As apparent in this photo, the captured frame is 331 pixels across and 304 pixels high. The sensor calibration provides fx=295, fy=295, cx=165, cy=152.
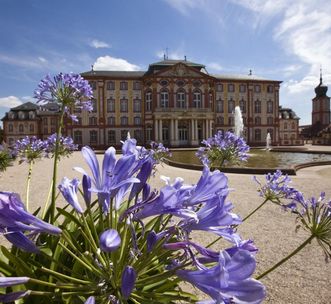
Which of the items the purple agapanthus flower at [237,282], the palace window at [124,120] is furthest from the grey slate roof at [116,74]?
the purple agapanthus flower at [237,282]

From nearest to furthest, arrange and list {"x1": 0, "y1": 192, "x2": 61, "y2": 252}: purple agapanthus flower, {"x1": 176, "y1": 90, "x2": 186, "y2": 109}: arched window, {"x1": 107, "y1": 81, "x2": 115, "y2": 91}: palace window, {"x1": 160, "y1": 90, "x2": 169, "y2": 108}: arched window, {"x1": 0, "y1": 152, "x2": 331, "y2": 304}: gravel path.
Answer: {"x1": 0, "y1": 192, "x2": 61, "y2": 252}: purple agapanthus flower, {"x1": 0, "y1": 152, "x2": 331, "y2": 304}: gravel path, {"x1": 160, "y1": 90, "x2": 169, "y2": 108}: arched window, {"x1": 176, "y1": 90, "x2": 186, "y2": 109}: arched window, {"x1": 107, "y1": 81, "x2": 115, "y2": 91}: palace window

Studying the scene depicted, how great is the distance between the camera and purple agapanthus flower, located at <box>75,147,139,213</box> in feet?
3.97

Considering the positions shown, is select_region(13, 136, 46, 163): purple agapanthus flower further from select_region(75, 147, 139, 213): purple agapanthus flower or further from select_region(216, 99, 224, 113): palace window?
select_region(216, 99, 224, 113): palace window

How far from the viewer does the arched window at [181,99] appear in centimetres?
4738

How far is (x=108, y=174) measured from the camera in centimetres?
122

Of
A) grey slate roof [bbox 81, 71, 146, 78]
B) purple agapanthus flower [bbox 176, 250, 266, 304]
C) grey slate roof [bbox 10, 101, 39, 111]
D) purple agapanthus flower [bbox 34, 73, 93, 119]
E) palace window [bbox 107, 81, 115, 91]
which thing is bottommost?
purple agapanthus flower [bbox 176, 250, 266, 304]

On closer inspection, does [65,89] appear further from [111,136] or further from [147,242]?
[111,136]

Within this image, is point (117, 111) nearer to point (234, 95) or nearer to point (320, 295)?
point (234, 95)

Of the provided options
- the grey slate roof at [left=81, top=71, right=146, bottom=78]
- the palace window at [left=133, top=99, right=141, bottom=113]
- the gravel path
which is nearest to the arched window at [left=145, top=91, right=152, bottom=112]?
the palace window at [left=133, top=99, right=141, bottom=113]

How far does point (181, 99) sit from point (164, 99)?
9.12 ft

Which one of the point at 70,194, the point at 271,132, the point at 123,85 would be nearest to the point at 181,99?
the point at 123,85

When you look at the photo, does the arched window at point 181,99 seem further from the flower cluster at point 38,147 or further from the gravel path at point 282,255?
the flower cluster at point 38,147

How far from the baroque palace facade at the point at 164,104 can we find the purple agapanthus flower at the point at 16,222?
149ft

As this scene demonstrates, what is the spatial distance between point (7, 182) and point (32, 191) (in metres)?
2.67
